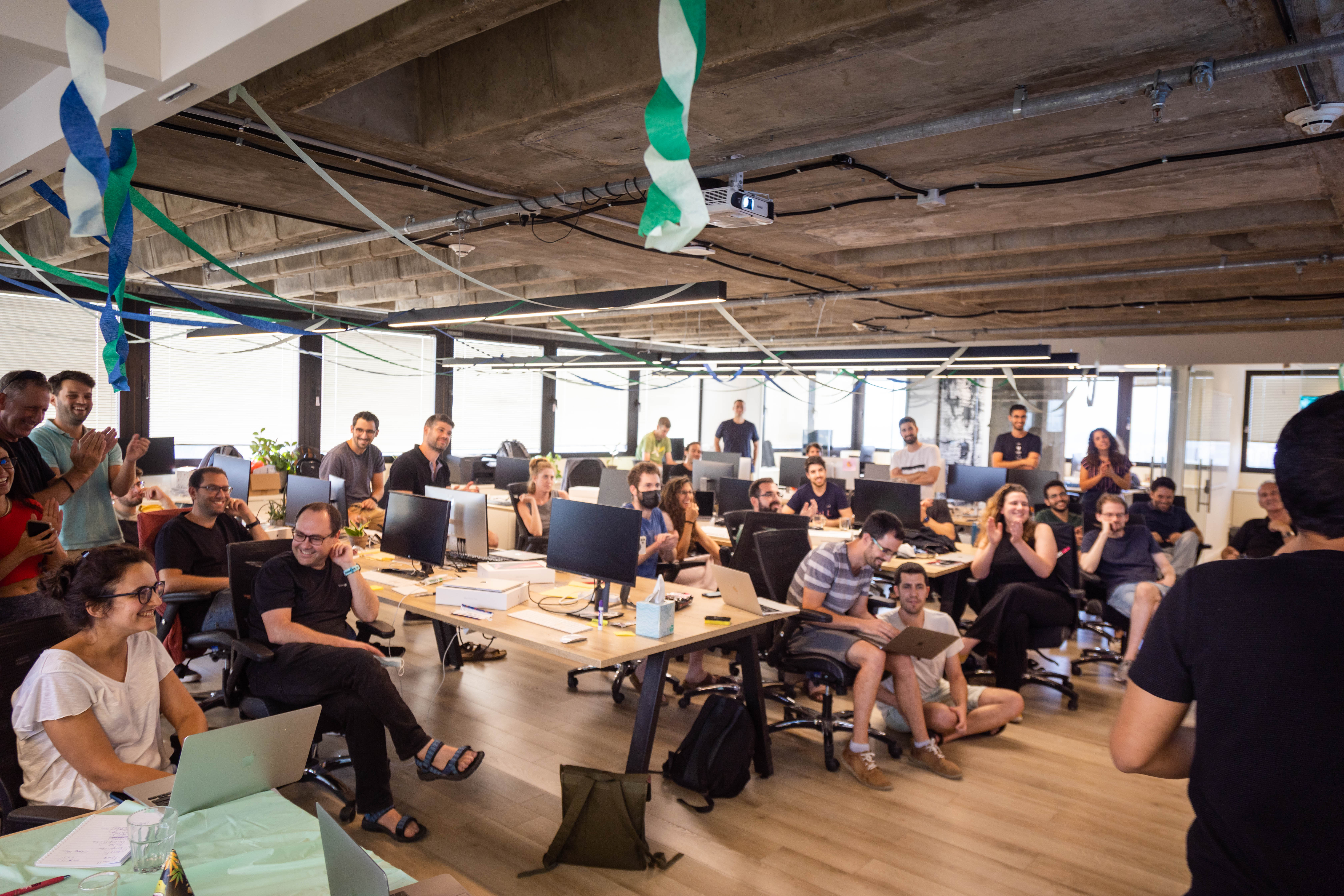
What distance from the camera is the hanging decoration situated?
1326mm

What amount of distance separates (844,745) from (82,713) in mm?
3492

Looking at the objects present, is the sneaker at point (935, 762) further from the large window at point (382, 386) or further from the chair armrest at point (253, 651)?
the large window at point (382, 386)

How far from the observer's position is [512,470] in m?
9.02

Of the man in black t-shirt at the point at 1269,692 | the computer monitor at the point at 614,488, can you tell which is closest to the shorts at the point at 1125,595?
the computer monitor at the point at 614,488

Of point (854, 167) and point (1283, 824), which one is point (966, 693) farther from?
point (1283, 824)

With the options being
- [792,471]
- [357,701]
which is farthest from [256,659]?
[792,471]

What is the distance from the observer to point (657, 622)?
3.63m

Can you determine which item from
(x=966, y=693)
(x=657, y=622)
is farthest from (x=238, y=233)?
(x=966, y=693)

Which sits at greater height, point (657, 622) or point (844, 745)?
point (657, 622)

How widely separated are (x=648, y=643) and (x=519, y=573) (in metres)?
1.31

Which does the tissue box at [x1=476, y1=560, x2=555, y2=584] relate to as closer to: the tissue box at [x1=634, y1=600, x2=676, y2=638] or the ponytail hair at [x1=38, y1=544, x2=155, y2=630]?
the tissue box at [x1=634, y1=600, x2=676, y2=638]

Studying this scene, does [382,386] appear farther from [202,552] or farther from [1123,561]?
[1123,561]

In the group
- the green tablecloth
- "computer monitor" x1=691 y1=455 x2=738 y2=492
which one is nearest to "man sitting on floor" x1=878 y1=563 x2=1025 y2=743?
the green tablecloth

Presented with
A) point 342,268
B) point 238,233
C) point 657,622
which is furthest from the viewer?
point 342,268
